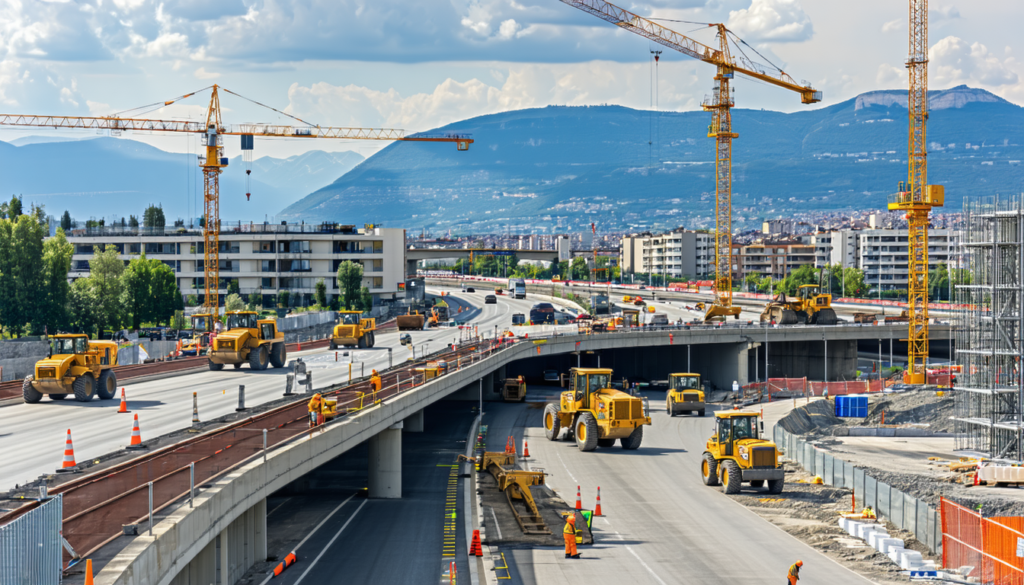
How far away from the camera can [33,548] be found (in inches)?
601

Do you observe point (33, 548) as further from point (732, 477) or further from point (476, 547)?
point (732, 477)

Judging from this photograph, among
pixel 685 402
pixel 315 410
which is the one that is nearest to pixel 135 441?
pixel 315 410

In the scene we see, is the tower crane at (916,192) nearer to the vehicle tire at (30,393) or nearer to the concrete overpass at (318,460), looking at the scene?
the concrete overpass at (318,460)

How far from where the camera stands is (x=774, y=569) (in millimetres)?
28625

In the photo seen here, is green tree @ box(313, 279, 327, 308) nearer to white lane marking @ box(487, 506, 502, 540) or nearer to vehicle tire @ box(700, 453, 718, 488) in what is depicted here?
vehicle tire @ box(700, 453, 718, 488)

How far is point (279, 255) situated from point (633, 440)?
109m

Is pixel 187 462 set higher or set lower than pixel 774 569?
higher

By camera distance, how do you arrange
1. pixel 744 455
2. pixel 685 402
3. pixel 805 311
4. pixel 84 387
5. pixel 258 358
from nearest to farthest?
pixel 744 455 < pixel 84 387 < pixel 258 358 < pixel 685 402 < pixel 805 311

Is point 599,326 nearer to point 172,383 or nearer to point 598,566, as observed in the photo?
point 172,383

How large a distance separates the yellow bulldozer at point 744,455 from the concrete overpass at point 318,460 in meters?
13.0

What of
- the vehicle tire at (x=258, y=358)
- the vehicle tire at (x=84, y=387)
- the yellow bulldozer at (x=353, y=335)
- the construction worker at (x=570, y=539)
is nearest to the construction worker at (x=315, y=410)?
the construction worker at (x=570, y=539)

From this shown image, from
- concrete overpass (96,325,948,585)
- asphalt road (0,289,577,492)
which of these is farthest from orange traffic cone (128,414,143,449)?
concrete overpass (96,325,948,585)

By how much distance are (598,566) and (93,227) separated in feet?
511

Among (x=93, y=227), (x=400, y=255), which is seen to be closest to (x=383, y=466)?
(x=400, y=255)
